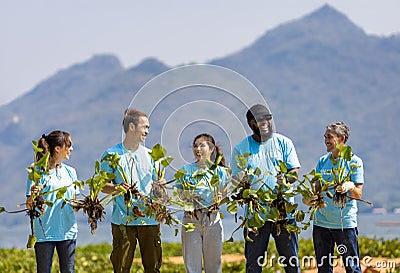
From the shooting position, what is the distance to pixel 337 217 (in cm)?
602

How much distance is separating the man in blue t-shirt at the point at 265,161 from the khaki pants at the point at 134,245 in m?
0.73

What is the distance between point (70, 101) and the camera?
256 ft

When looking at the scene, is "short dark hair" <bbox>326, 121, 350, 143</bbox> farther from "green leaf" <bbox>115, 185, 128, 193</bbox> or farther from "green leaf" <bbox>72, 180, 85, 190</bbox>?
"green leaf" <bbox>72, 180, 85, 190</bbox>

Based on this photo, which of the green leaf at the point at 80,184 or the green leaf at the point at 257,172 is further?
the green leaf at the point at 257,172

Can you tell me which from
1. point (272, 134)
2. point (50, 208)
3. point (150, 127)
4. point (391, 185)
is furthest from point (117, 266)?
point (391, 185)

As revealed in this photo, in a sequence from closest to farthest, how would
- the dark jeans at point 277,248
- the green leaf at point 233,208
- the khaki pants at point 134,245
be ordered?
the green leaf at point 233,208
the khaki pants at point 134,245
the dark jeans at point 277,248

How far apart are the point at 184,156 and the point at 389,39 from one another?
72.8m

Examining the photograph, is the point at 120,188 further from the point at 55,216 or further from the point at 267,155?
the point at 267,155

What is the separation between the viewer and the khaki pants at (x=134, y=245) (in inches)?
235

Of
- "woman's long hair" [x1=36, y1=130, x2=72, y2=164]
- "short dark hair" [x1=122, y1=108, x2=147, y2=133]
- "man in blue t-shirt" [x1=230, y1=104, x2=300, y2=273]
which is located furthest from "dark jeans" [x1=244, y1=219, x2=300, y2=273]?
"woman's long hair" [x1=36, y1=130, x2=72, y2=164]

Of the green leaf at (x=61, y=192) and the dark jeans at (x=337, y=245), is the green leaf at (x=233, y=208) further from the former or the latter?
the green leaf at (x=61, y=192)

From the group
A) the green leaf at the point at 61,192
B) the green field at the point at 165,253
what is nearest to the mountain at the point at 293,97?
the green field at the point at 165,253

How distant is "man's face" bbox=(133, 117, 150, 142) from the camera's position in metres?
5.87

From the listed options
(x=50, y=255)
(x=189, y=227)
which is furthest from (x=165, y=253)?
(x=189, y=227)
